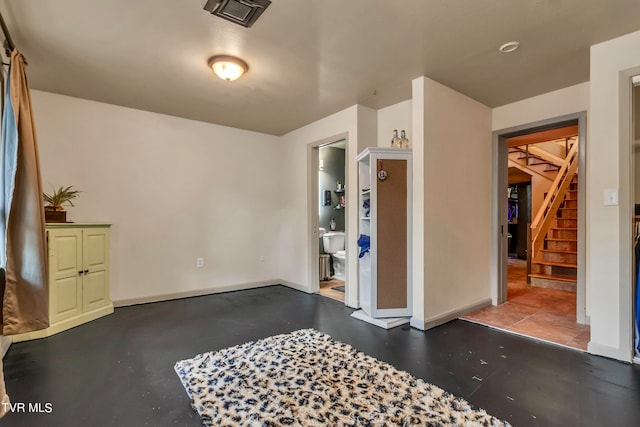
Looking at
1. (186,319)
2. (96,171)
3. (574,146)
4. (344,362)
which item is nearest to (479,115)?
(344,362)

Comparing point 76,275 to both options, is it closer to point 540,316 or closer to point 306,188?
point 306,188

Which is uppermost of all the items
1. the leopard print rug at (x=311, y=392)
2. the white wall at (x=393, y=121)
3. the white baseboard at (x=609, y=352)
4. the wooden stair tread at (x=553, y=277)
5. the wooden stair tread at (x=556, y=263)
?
the white wall at (x=393, y=121)

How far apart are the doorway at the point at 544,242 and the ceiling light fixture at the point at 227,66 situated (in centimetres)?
314

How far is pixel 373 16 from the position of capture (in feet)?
6.93

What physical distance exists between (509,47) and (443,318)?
254 cm

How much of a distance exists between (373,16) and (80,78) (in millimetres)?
2906

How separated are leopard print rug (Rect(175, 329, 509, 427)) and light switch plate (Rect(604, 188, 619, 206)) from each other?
1.89m

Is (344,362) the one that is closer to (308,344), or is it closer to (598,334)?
(308,344)

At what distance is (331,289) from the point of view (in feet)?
15.4

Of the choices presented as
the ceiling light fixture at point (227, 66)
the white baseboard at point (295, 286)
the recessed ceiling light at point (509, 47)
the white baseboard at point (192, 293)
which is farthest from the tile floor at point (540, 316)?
the ceiling light fixture at point (227, 66)

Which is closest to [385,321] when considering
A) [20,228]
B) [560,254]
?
Result: [20,228]

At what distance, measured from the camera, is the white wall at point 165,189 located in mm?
3564

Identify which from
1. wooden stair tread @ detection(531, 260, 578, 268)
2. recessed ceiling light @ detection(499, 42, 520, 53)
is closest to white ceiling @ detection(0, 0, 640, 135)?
recessed ceiling light @ detection(499, 42, 520, 53)
